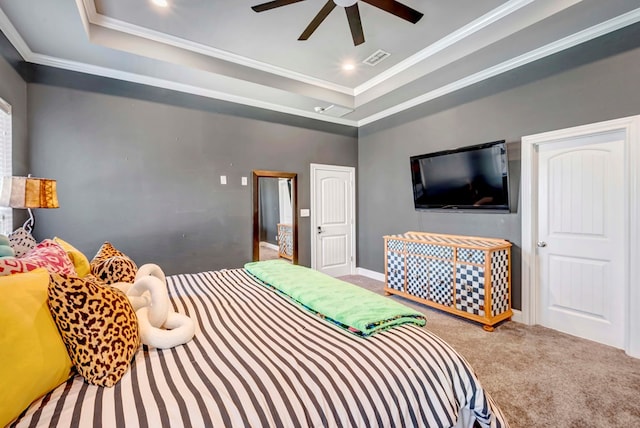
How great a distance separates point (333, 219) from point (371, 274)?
1184 mm

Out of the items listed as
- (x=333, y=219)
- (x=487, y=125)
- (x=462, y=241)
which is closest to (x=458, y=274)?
(x=462, y=241)

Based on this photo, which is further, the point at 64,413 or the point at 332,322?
the point at 332,322

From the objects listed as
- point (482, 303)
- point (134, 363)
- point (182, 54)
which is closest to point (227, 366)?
point (134, 363)

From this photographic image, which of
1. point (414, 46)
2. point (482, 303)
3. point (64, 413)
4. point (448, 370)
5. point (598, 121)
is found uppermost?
point (414, 46)

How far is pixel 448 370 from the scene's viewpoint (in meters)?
1.14

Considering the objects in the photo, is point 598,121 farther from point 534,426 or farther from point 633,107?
point 534,426

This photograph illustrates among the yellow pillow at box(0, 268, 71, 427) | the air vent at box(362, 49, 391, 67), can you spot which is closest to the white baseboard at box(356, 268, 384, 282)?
the air vent at box(362, 49, 391, 67)

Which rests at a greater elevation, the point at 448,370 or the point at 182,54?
the point at 182,54

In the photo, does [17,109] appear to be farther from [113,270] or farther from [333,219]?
[333,219]

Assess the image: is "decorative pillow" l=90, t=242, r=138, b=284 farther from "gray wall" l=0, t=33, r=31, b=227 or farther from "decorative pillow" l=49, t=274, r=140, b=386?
"gray wall" l=0, t=33, r=31, b=227

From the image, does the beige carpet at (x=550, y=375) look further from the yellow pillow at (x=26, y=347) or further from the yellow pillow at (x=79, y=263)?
the yellow pillow at (x=79, y=263)

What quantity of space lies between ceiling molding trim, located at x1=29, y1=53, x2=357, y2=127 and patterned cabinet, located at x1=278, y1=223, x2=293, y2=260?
71.2 inches

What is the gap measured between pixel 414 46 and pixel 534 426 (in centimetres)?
339

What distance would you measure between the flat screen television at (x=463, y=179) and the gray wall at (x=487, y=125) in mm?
145
